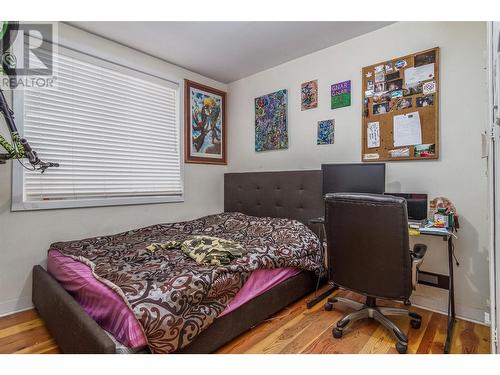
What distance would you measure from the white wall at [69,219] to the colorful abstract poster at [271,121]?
35.9 inches

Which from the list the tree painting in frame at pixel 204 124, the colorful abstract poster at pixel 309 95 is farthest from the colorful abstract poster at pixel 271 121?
the tree painting in frame at pixel 204 124

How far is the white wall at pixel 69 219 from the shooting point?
2137mm

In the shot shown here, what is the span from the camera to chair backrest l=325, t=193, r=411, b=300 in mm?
1592

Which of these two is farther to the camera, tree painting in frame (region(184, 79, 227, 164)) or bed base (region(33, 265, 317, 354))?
tree painting in frame (region(184, 79, 227, 164))

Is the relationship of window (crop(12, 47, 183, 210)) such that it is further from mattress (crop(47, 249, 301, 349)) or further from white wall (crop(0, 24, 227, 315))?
mattress (crop(47, 249, 301, 349))

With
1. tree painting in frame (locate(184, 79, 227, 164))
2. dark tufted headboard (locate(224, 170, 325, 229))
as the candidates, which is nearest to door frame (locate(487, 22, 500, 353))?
dark tufted headboard (locate(224, 170, 325, 229))

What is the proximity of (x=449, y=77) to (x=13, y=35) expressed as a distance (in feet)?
11.8

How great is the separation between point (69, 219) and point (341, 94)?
2.92m

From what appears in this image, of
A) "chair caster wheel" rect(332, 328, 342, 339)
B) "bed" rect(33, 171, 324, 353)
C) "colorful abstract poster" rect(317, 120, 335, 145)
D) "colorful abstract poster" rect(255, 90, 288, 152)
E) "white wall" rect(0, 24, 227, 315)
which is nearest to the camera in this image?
"bed" rect(33, 171, 324, 353)

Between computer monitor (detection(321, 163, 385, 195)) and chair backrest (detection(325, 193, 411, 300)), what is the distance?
67cm

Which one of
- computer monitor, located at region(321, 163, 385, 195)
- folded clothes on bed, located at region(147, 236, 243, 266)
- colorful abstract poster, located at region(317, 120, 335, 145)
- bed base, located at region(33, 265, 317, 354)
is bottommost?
bed base, located at region(33, 265, 317, 354)

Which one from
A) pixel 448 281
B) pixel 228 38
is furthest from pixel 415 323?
pixel 228 38
